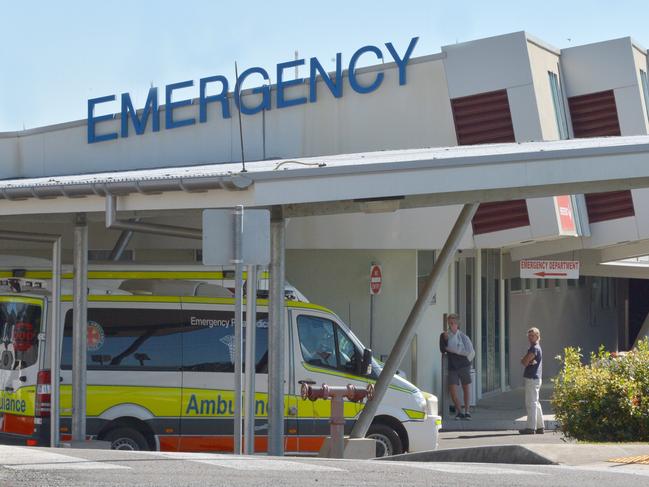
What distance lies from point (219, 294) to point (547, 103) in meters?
10.3

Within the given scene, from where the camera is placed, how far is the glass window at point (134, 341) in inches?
564

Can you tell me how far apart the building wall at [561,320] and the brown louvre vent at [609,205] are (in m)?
4.88

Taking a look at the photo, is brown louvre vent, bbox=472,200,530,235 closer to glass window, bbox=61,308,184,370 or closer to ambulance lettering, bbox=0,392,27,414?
glass window, bbox=61,308,184,370

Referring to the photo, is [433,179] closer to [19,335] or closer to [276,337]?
[276,337]

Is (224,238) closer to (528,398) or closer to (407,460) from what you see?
(407,460)

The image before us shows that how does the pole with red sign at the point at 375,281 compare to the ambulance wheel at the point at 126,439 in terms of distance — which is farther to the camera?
the pole with red sign at the point at 375,281

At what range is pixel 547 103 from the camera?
74.9 ft

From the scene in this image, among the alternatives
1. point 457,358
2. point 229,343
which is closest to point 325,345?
point 229,343

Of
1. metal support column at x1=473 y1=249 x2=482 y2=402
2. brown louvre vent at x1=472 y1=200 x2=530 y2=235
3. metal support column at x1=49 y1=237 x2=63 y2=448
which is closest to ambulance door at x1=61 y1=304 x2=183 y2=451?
metal support column at x1=49 y1=237 x2=63 y2=448

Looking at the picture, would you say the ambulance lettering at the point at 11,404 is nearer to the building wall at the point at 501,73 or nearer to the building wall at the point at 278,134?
the building wall at the point at 278,134

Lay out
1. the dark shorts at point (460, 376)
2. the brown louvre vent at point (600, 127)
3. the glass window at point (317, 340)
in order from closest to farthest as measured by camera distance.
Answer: the glass window at point (317, 340)
the dark shorts at point (460, 376)
the brown louvre vent at point (600, 127)

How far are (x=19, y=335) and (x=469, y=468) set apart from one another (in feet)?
20.7

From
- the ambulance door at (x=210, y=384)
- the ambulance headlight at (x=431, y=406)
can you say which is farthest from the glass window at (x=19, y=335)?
the ambulance headlight at (x=431, y=406)

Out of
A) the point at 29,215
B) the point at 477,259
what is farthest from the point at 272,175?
the point at 477,259
